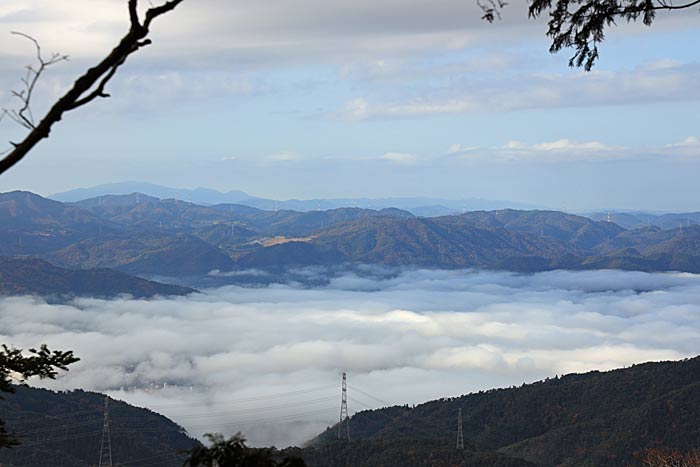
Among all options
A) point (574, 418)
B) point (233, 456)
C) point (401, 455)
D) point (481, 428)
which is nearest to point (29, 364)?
point (233, 456)

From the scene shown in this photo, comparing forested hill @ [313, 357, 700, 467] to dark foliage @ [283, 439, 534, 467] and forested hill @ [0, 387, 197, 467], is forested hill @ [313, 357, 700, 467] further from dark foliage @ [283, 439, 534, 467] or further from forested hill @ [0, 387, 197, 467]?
forested hill @ [0, 387, 197, 467]

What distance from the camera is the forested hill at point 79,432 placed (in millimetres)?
135750

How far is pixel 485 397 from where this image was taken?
17512cm

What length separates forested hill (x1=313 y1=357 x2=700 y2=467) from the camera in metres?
125

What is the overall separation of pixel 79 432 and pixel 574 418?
8856 centimetres

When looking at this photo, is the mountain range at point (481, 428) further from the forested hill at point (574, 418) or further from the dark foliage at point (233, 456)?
the dark foliage at point (233, 456)

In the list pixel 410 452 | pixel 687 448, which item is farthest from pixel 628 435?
pixel 410 452

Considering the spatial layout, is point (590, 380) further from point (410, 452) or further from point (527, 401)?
point (410, 452)

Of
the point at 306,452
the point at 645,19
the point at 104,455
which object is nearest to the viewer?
the point at 645,19

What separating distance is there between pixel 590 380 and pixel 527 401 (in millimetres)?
14956

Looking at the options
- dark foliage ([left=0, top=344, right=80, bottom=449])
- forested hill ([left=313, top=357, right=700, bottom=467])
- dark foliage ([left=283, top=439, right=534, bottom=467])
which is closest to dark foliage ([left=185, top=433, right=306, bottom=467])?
dark foliage ([left=0, top=344, right=80, bottom=449])

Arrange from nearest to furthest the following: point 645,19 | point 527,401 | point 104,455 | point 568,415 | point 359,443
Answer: point 645,19
point 359,443
point 104,455
point 568,415
point 527,401

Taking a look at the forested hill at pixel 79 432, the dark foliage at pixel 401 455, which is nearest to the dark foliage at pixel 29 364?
the dark foliage at pixel 401 455

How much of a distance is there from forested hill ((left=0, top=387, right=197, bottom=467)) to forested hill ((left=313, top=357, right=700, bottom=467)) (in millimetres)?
32107
